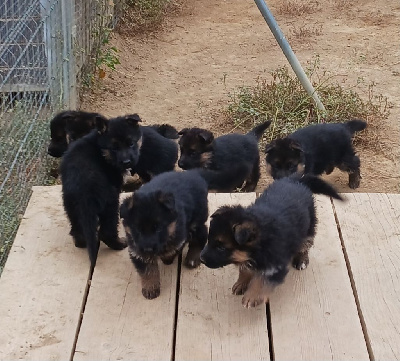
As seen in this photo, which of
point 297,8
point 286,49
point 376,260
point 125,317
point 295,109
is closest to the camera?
point 125,317

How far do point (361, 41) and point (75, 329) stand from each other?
8894 mm

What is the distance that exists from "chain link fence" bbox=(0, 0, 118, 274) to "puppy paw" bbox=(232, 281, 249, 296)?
1.99 meters

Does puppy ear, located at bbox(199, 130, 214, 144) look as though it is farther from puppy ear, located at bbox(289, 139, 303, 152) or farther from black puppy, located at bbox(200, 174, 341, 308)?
black puppy, located at bbox(200, 174, 341, 308)

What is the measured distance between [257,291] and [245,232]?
40cm

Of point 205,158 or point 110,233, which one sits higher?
point 110,233

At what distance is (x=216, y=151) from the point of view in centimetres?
650

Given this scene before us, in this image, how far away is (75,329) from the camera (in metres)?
3.88

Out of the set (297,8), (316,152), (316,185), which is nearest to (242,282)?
(316,185)

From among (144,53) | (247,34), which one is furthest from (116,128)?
(247,34)

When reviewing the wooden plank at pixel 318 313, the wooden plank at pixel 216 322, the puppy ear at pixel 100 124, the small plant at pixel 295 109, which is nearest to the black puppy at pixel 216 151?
the puppy ear at pixel 100 124

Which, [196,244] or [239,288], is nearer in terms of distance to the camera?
[239,288]

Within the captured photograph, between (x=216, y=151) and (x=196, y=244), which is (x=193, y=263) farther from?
(x=216, y=151)

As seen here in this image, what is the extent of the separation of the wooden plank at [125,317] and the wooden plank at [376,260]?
114cm

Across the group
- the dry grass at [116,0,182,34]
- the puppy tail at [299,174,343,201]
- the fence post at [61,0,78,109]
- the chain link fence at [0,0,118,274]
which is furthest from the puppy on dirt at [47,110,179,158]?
the dry grass at [116,0,182,34]
